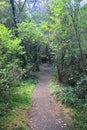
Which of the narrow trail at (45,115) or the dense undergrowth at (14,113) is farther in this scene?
the narrow trail at (45,115)

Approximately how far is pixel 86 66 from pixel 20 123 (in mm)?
8226

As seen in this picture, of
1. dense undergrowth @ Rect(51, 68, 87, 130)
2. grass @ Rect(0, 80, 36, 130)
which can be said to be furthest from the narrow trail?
dense undergrowth @ Rect(51, 68, 87, 130)

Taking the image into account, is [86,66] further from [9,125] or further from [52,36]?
[9,125]

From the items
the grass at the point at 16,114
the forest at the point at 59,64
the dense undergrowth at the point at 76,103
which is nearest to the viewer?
the grass at the point at 16,114

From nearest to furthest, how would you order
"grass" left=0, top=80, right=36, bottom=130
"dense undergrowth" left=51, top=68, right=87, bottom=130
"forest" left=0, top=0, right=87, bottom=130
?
"grass" left=0, top=80, right=36, bottom=130 < "dense undergrowth" left=51, top=68, right=87, bottom=130 < "forest" left=0, top=0, right=87, bottom=130

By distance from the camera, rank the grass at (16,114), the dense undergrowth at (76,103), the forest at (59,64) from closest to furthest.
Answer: the grass at (16,114)
the dense undergrowth at (76,103)
the forest at (59,64)

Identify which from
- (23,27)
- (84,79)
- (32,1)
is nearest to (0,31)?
(84,79)

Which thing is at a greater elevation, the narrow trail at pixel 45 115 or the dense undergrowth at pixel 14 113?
the dense undergrowth at pixel 14 113

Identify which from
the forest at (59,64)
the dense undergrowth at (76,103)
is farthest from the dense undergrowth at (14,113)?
the dense undergrowth at (76,103)

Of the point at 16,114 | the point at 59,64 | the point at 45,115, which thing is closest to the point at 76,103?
Result: the point at 45,115

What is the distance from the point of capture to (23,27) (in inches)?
1013

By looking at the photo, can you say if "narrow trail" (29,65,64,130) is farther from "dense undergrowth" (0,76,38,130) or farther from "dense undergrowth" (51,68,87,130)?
"dense undergrowth" (51,68,87,130)

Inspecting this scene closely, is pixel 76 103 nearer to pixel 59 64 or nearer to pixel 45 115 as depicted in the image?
pixel 45 115

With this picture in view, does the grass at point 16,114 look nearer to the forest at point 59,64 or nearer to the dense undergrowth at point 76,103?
the forest at point 59,64
